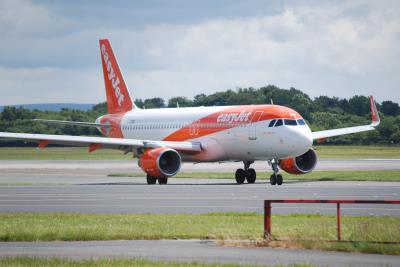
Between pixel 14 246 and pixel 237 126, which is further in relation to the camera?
pixel 237 126

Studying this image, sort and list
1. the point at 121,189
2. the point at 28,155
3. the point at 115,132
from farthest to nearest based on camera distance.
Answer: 1. the point at 28,155
2. the point at 115,132
3. the point at 121,189

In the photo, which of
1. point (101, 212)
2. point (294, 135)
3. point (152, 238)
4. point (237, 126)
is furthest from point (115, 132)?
point (152, 238)

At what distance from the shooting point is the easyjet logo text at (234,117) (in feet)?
161

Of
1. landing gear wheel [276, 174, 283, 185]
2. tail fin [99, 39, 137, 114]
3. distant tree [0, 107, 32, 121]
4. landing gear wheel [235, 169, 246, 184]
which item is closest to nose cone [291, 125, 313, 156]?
landing gear wheel [276, 174, 283, 185]

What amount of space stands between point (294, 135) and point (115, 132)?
17.8 meters

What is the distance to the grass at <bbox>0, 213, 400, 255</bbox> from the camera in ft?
67.2

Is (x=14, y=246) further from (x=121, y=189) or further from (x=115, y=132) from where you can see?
(x=115, y=132)

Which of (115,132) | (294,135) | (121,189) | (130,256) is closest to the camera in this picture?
(130,256)

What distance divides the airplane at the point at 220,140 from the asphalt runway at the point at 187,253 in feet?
78.6

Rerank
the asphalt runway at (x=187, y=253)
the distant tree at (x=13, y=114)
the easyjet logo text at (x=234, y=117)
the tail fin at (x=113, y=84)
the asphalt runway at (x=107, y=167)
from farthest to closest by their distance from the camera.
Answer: the distant tree at (x=13, y=114) < the asphalt runway at (x=107, y=167) < the tail fin at (x=113, y=84) < the easyjet logo text at (x=234, y=117) < the asphalt runway at (x=187, y=253)

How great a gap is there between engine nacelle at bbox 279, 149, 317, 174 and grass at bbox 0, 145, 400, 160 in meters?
31.2

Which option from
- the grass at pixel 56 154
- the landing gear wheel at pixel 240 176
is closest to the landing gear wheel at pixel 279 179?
the landing gear wheel at pixel 240 176

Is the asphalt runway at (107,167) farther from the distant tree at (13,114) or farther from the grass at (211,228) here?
the distant tree at (13,114)

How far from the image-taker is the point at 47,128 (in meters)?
105
